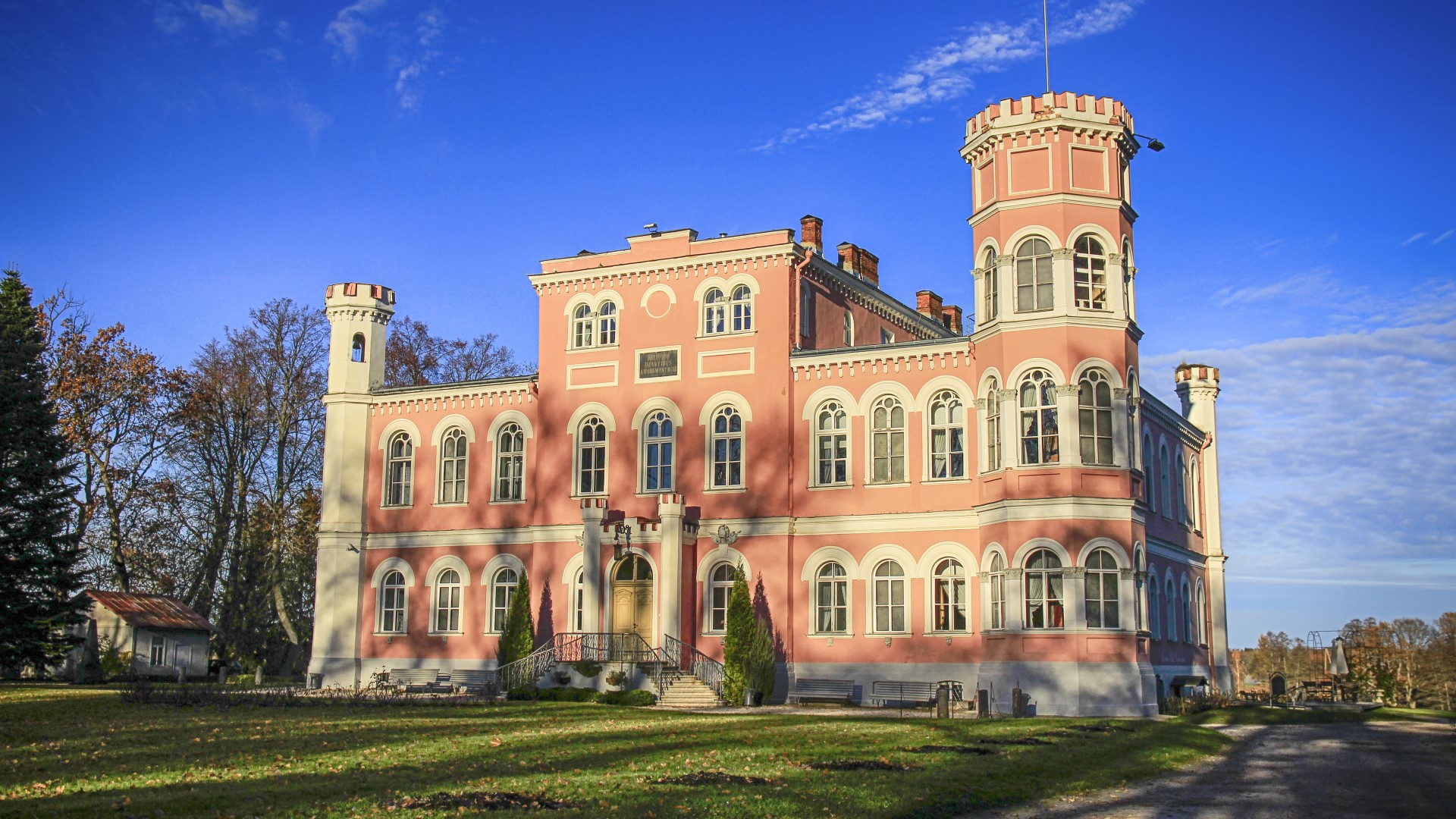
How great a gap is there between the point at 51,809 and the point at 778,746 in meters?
8.89

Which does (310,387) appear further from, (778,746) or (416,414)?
(778,746)

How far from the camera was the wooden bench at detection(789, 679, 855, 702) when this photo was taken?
29.7 meters

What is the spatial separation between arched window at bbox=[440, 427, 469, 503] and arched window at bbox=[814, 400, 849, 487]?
10.8m

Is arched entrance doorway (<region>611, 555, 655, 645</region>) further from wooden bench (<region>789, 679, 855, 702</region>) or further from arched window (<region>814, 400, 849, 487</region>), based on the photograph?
arched window (<region>814, 400, 849, 487</region>)

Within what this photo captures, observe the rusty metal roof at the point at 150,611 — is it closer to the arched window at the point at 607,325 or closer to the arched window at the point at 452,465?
the arched window at the point at 452,465

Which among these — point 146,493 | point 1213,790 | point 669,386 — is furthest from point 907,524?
point 146,493

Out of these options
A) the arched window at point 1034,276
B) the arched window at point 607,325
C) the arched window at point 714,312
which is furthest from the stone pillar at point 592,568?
the arched window at point 1034,276

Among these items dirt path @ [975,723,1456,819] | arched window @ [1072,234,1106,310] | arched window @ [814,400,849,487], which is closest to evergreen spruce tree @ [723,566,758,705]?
arched window @ [814,400,849,487]

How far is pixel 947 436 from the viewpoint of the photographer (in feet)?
99.1

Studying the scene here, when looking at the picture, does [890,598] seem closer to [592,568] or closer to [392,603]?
[592,568]

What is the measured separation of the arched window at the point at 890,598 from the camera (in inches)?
1187

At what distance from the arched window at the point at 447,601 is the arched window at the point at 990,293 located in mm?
16094

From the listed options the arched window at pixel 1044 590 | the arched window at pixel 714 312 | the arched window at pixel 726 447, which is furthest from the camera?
the arched window at pixel 714 312

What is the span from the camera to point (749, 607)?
29.7 metres
